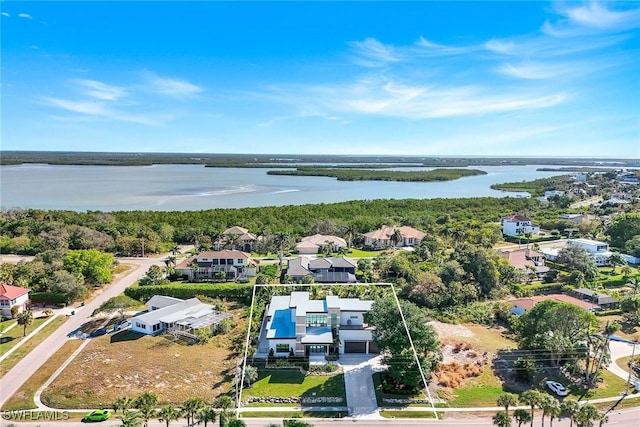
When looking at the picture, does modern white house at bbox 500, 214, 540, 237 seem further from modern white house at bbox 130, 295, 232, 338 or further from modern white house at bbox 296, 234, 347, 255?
modern white house at bbox 130, 295, 232, 338

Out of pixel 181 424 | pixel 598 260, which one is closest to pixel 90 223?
pixel 181 424

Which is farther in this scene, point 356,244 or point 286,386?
point 356,244

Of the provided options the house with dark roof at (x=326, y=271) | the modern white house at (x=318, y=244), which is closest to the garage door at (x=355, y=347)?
the house with dark roof at (x=326, y=271)

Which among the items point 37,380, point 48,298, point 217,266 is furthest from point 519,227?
point 37,380

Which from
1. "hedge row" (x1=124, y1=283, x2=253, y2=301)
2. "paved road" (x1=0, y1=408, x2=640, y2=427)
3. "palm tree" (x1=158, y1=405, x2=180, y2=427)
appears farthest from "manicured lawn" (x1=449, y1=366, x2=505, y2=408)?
"hedge row" (x1=124, y1=283, x2=253, y2=301)

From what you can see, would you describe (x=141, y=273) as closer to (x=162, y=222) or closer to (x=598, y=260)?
(x=162, y=222)

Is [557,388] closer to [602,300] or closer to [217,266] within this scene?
[602,300]
